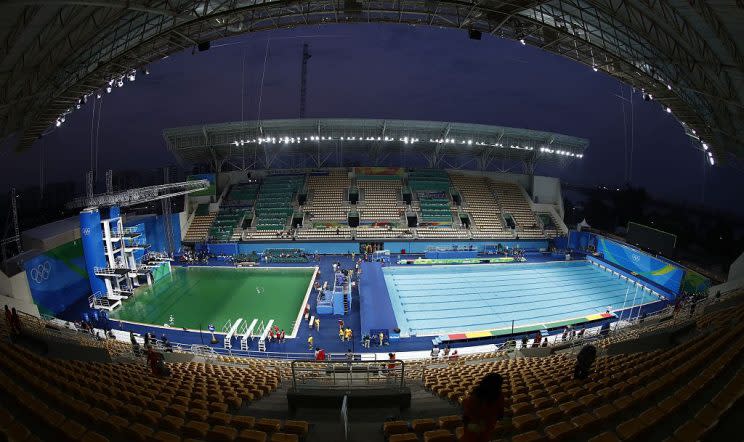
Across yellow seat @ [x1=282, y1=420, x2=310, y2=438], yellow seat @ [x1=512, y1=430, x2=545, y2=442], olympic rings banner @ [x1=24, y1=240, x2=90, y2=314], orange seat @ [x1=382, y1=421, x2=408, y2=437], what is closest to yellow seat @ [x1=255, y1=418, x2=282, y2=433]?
yellow seat @ [x1=282, y1=420, x2=310, y2=438]

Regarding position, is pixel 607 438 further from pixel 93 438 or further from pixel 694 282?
pixel 694 282

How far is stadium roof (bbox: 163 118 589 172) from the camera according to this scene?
3347 centimetres

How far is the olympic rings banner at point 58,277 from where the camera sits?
17.5 meters

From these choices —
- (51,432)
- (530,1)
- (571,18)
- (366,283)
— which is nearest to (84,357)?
(51,432)

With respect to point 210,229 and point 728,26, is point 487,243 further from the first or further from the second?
point 210,229

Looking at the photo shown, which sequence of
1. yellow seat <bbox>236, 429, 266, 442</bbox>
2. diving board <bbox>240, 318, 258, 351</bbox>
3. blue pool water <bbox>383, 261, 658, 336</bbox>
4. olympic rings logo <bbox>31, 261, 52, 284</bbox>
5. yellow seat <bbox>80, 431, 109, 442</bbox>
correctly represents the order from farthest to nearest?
blue pool water <bbox>383, 261, 658, 336</bbox> < olympic rings logo <bbox>31, 261, 52, 284</bbox> < diving board <bbox>240, 318, 258, 351</bbox> < yellow seat <bbox>236, 429, 266, 442</bbox> < yellow seat <bbox>80, 431, 109, 442</bbox>

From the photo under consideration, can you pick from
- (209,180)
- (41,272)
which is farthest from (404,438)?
(209,180)

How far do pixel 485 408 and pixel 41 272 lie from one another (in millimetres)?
24680

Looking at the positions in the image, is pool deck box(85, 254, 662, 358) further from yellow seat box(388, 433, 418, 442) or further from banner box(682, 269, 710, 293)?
yellow seat box(388, 433, 418, 442)

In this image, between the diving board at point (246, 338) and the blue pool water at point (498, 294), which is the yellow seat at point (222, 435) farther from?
the blue pool water at point (498, 294)

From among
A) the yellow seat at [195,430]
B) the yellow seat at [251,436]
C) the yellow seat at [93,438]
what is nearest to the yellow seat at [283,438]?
the yellow seat at [251,436]

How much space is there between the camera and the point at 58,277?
19.0m

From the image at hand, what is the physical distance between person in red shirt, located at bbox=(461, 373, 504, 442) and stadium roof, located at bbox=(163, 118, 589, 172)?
32.3 m

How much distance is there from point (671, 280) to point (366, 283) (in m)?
21.2
